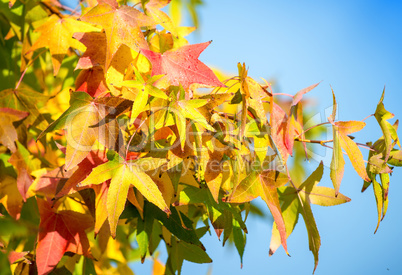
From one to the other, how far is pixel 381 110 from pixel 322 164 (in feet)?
0.48

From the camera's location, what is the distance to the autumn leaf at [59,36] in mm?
839

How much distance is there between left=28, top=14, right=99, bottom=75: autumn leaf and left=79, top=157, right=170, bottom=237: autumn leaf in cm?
33

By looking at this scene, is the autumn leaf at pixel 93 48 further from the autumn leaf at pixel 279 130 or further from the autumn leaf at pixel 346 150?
the autumn leaf at pixel 346 150

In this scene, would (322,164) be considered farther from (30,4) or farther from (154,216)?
(30,4)

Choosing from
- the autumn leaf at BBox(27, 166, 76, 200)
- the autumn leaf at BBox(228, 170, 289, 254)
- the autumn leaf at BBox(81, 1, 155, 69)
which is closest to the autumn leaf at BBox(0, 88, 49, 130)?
the autumn leaf at BBox(27, 166, 76, 200)

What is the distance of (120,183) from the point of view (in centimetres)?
62

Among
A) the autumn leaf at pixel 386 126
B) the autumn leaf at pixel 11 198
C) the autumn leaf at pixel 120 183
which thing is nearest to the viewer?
the autumn leaf at pixel 120 183

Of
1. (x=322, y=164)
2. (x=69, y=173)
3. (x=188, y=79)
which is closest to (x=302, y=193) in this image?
(x=322, y=164)

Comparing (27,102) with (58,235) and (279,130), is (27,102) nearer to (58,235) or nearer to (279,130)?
(58,235)

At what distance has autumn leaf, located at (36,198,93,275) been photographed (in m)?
0.71

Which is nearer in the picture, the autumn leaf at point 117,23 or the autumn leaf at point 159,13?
the autumn leaf at point 117,23

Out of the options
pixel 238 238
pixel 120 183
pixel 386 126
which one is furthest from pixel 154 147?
pixel 386 126

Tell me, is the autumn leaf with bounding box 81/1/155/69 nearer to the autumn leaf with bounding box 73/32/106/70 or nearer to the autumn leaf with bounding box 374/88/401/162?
the autumn leaf with bounding box 73/32/106/70

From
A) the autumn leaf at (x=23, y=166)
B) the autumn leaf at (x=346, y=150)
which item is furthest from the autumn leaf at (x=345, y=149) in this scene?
the autumn leaf at (x=23, y=166)
